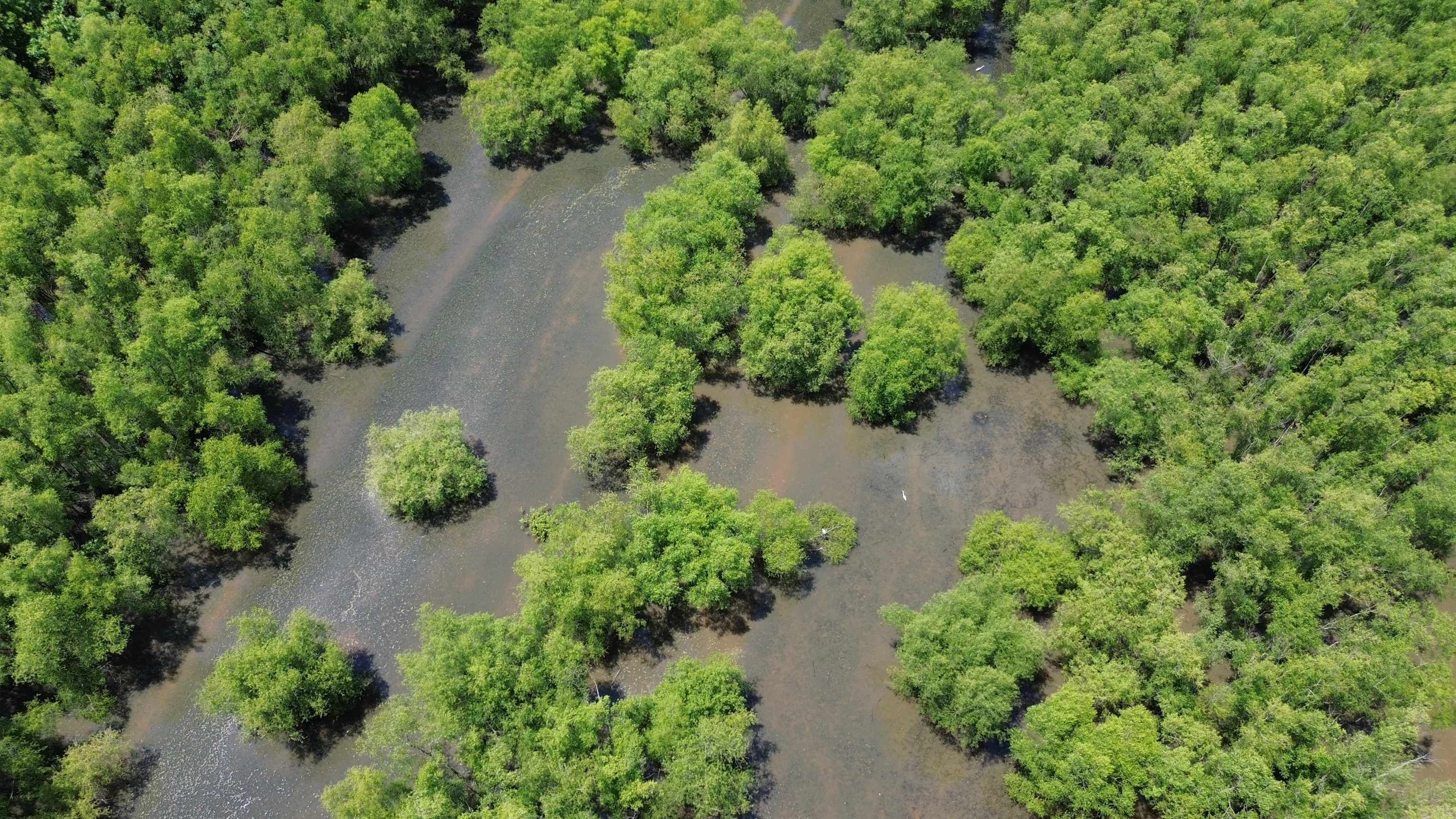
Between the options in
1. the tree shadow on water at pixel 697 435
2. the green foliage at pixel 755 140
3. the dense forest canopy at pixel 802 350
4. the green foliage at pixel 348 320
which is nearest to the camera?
the dense forest canopy at pixel 802 350

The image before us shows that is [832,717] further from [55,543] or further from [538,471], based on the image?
[55,543]

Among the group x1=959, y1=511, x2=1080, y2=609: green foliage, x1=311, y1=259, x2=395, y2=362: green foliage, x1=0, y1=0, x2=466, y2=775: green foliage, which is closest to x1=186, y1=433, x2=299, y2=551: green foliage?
x1=0, y1=0, x2=466, y2=775: green foliage

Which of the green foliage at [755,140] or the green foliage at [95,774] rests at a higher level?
the green foliage at [755,140]

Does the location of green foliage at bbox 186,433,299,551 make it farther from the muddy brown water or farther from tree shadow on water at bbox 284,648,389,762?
tree shadow on water at bbox 284,648,389,762

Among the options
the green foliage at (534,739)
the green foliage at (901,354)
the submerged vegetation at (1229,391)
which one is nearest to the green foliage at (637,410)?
the green foliage at (901,354)

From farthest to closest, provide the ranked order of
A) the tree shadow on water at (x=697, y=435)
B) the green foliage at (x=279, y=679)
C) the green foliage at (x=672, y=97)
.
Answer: the green foliage at (x=672, y=97)
the tree shadow on water at (x=697, y=435)
the green foliage at (x=279, y=679)

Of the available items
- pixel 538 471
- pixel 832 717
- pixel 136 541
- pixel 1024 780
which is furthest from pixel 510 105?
pixel 1024 780

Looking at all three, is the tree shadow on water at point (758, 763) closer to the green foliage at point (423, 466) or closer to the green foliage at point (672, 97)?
the green foliage at point (423, 466)
